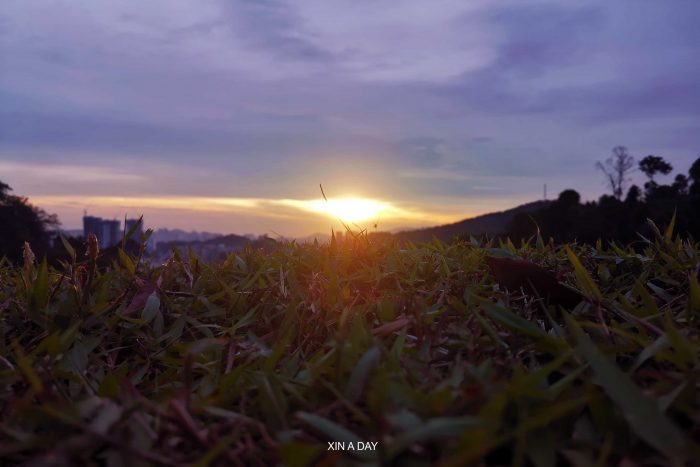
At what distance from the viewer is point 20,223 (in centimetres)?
2742

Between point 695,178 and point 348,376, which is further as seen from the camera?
point 695,178

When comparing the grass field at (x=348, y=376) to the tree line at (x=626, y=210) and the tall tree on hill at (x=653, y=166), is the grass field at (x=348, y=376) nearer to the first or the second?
A: the tree line at (x=626, y=210)

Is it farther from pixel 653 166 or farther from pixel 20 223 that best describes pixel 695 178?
pixel 20 223

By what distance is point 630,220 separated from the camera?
22.5 m

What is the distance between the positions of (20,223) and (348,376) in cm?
3125

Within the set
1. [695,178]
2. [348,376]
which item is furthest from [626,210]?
[348,376]

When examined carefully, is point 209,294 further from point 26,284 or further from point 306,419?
point 306,419

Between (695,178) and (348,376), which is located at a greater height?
(695,178)

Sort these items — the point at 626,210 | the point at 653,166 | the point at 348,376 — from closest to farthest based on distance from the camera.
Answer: the point at 348,376, the point at 626,210, the point at 653,166

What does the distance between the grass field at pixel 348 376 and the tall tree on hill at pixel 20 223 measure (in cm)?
2556

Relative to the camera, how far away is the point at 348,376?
3.36 ft

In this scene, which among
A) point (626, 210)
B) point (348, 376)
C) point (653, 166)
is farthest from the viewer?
point (653, 166)

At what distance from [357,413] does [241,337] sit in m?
0.65

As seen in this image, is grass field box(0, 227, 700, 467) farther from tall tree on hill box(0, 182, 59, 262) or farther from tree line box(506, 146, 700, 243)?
tall tree on hill box(0, 182, 59, 262)
